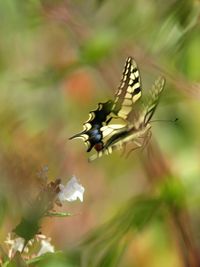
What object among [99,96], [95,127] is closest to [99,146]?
[95,127]

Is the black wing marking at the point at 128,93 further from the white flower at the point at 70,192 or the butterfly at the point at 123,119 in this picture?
the white flower at the point at 70,192

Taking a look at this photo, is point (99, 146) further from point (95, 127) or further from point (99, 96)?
point (99, 96)

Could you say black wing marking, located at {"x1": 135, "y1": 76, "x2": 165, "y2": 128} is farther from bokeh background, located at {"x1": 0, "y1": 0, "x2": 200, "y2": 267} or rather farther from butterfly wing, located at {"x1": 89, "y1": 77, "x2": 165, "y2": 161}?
bokeh background, located at {"x1": 0, "y1": 0, "x2": 200, "y2": 267}

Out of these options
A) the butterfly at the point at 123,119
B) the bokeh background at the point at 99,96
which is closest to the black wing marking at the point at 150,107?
the butterfly at the point at 123,119

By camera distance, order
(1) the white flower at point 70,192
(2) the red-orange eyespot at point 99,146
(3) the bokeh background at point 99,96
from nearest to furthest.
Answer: (1) the white flower at point 70,192 → (2) the red-orange eyespot at point 99,146 → (3) the bokeh background at point 99,96

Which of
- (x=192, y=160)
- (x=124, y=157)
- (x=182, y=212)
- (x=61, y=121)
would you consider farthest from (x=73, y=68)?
(x=182, y=212)

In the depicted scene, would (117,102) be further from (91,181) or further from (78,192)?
(91,181)
